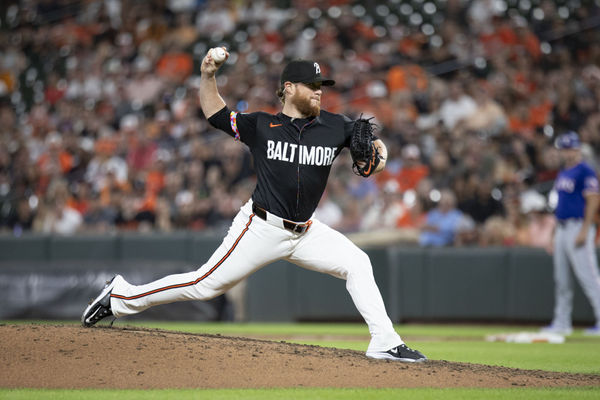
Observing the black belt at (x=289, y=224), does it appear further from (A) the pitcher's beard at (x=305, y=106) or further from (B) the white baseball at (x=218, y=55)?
(B) the white baseball at (x=218, y=55)

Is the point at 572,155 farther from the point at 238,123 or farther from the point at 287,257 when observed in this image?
the point at 238,123

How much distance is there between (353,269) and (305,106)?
45.4 inches

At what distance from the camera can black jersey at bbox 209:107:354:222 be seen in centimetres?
549

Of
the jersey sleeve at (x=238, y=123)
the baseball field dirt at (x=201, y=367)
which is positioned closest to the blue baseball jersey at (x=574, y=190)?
the baseball field dirt at (x=201, y=367)

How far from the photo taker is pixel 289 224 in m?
5.47

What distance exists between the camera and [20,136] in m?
15.7

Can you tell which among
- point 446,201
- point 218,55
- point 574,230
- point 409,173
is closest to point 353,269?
point 218,55

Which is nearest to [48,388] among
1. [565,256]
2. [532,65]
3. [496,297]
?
[565,256]

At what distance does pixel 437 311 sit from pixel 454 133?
298 cm

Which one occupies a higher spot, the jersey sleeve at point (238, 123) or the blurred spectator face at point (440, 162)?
the blurred spectator face at point (440, 162)

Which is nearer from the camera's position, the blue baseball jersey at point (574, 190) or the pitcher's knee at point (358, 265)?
the pitcher's knee at point (358, 265)

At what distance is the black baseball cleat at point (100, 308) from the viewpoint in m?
5.92

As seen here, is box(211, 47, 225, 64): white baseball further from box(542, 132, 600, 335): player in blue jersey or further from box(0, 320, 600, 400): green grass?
box(542, 132, 600, 335): player in blue jersey

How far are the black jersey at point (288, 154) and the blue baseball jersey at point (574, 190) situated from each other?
5.22 meters
